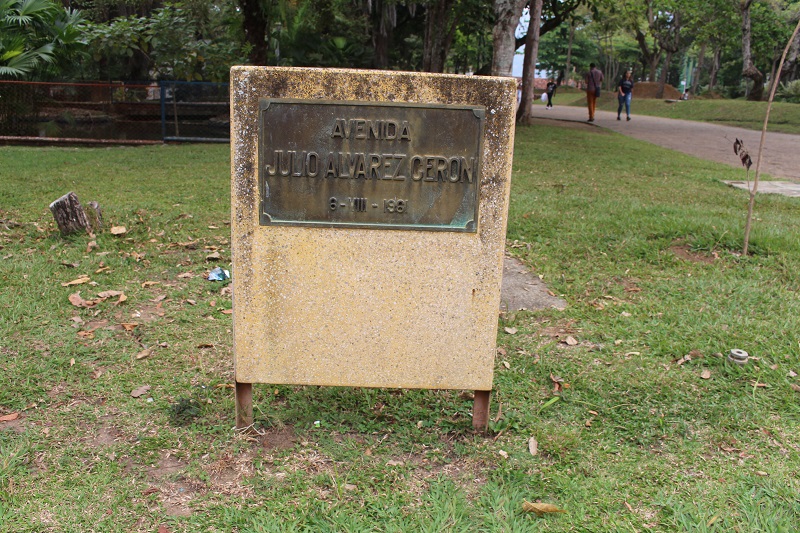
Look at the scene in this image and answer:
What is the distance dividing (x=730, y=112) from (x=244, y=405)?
29610 mm

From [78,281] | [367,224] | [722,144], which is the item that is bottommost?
[78,281]

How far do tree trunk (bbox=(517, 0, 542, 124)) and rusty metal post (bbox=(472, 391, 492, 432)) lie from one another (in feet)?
53.4

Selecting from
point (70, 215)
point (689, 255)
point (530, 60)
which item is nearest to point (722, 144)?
point (530, 60)

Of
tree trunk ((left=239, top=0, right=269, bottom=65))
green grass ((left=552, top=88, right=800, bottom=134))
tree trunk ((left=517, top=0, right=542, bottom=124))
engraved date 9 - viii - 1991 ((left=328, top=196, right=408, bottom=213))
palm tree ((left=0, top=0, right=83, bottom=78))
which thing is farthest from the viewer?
green grass ((left=552, top=88, right=800, bottom=134))

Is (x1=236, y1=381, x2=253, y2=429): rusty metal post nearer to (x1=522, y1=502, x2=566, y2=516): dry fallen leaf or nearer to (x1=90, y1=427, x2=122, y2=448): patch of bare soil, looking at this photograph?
(x1=90, y1=427, x2=122, y2=448): patch of bare soil

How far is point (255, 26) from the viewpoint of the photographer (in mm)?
15109

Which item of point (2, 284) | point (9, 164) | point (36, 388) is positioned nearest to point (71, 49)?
point (9, 164)

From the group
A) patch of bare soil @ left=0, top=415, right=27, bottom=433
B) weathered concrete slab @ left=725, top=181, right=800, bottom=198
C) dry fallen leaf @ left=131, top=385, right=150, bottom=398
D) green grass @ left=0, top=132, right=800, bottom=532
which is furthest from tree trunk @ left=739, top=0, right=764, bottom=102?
patch of bare soil @ left=0, top=415, right=27, bottom=433

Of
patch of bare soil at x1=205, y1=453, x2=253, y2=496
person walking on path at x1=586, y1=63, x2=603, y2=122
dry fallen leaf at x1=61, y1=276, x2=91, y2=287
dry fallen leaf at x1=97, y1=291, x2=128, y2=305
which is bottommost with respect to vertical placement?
→ patch of bare soil at x1=205, y1=453, x2=253, y2=496

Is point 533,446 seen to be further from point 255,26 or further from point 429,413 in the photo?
point 255,26

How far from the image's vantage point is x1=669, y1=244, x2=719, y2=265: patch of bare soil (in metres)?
5.76

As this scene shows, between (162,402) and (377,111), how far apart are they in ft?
5.90

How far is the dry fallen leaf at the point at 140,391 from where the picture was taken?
141 inches

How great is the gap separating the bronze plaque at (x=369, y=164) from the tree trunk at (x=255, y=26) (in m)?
12.8
